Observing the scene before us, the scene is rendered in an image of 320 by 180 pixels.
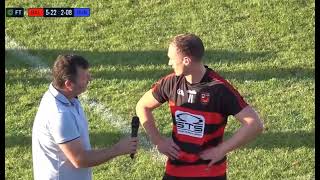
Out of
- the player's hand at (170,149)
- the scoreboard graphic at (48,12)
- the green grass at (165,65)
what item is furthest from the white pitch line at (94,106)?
the player's hand at (170,149)

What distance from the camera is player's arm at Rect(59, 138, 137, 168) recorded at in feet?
14.1

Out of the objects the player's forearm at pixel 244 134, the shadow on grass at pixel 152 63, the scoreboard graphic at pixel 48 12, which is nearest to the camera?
the player's forearm at pixel 244 134

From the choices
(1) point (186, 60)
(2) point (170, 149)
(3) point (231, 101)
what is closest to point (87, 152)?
(2) point (170, 149)

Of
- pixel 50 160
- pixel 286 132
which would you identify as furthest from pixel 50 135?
pixel 286 132

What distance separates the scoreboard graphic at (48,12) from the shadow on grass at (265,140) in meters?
4.35

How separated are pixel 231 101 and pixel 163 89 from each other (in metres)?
0.63

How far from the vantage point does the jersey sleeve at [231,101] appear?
4535 millimetres

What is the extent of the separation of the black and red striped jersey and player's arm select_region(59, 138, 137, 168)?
20.8 inches

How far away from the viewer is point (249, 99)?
8.54m

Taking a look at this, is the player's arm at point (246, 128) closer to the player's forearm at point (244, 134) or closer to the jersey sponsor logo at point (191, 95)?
the player's forearm at point (244, 134)

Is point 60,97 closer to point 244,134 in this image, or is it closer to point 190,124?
point 190,124

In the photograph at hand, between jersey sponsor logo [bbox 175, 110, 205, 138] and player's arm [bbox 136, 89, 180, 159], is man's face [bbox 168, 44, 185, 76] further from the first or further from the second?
player's arm [bbox 136, 89, 180, 159]
